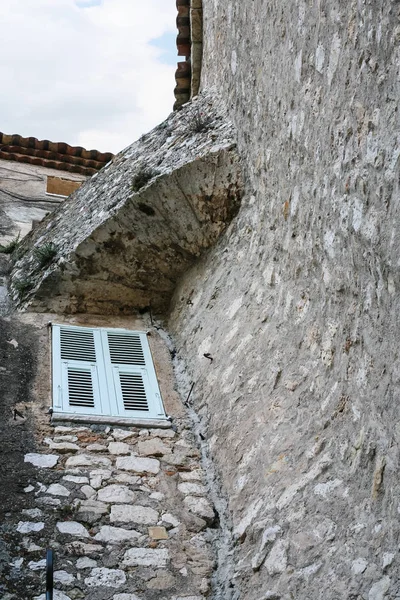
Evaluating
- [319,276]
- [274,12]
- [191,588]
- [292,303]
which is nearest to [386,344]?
[319,276]

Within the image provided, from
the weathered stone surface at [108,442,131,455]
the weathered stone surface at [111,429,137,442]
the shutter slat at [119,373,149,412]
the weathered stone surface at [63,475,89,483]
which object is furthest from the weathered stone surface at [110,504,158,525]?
the shutter slat at [119,373,149,412]

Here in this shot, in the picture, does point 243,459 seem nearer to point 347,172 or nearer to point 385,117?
point 347,172

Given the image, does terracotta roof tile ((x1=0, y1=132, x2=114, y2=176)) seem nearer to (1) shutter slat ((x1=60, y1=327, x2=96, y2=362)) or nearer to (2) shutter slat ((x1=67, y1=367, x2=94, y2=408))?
(1) shutter slat ((x1=60, y1=327, x2=96, y2=362))

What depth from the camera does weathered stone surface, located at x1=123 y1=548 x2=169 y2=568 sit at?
4105 mm

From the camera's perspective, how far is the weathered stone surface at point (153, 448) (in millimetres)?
4872

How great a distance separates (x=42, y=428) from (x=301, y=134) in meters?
2.28

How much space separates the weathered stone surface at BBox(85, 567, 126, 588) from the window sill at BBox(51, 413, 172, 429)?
117 centimetres

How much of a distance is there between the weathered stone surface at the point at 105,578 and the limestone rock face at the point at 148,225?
263 cm

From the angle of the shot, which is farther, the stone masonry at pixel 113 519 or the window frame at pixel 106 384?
the window frame at pixel 106 384

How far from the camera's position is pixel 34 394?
5.22 meters

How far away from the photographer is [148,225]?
607cm

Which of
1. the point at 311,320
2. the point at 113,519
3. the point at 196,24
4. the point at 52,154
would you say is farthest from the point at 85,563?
the point at 52,154

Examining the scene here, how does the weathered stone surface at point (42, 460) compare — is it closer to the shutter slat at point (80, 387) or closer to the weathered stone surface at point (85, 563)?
the shutter slat at point (80, 387)

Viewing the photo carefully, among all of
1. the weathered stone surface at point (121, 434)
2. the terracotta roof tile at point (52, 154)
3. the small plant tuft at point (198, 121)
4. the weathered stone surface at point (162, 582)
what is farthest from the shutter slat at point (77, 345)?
the terracotta roof tile at point (52, 154)
